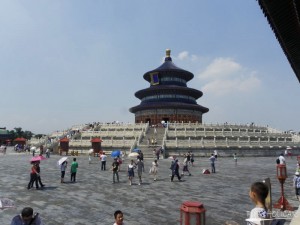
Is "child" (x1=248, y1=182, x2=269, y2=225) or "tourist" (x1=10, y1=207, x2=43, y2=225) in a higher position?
"child" (x1=248, y1=182, x2=269, y2=225)

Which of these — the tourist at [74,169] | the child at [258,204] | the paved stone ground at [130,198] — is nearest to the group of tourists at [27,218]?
the child at [258,204]

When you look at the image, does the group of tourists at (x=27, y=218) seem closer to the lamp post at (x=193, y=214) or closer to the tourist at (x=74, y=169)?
the lamp post at (x=193, y=214)

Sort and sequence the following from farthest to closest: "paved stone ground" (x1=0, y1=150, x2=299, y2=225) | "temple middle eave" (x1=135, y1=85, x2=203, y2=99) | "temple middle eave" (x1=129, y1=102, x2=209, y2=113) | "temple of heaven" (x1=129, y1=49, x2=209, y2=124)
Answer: "temple middle eave" (x1=135, y1=85, x2=203, y2=99) → "temple of heaven" (x1=129, y1=49, x2=209, y2=124) → "temple middle eave" (x1=129, y1=102, x2=209, y2=113) → "paved stone ground" (x1=0, y1=150, x2=299, y2=225)

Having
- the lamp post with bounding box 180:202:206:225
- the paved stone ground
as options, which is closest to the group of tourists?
the lamp post with bounding box 180:202:206:225

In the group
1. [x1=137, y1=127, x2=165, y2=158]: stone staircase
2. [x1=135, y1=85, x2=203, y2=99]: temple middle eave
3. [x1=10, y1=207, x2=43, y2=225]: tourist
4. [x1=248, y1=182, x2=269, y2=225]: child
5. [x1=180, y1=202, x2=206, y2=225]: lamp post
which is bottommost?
[x1=10, y1=207, x2=43, y2=225]: tourist

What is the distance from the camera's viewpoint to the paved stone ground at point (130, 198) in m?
10.5

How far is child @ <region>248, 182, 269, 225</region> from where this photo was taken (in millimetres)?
4480

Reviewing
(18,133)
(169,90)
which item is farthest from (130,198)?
(18,133)

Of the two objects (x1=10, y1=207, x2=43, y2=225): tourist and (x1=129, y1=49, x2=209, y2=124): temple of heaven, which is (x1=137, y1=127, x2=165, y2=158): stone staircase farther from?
(x1=10, y1=207, x2=43, y2=225): tourist

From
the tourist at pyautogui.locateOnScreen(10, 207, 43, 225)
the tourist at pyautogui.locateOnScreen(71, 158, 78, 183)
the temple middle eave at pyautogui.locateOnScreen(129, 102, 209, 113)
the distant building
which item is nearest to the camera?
the tourist at pyautogui.locateOnScreen(10, 207, 43, 225)

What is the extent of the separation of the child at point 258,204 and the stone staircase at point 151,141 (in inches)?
1223

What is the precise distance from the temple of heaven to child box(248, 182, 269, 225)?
170 ft

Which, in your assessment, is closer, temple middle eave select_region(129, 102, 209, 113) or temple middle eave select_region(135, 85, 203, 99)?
temple middle eave select_region(129, 102, 209, 113)

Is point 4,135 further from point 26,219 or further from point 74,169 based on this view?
point 26,219
